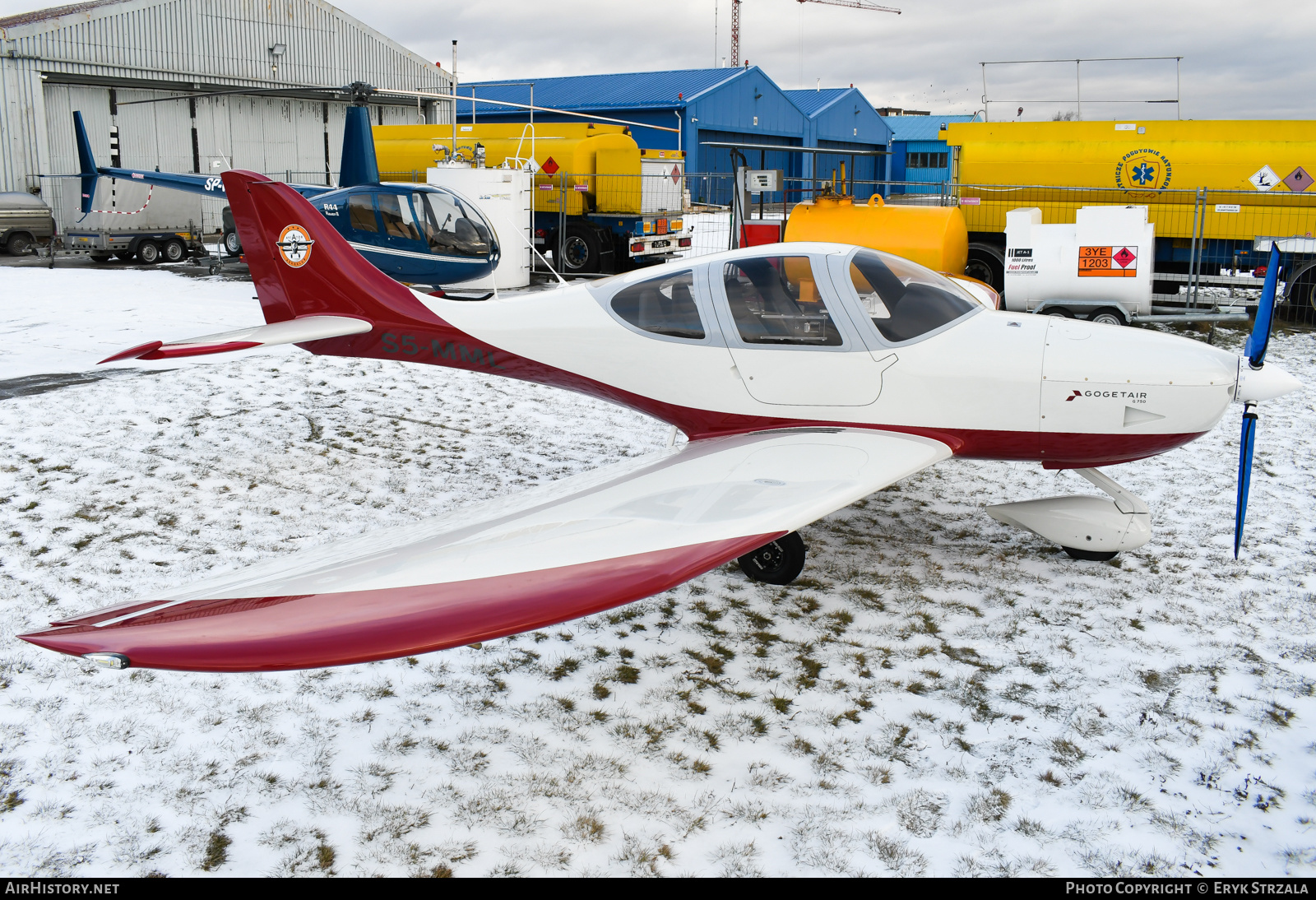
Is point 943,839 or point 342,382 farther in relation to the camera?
point 342,382

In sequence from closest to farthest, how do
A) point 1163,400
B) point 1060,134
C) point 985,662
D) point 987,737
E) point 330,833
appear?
1. point 330,833
2. point 987,737
3. point 985,662
4. point 1163,400
5. point 1060,134

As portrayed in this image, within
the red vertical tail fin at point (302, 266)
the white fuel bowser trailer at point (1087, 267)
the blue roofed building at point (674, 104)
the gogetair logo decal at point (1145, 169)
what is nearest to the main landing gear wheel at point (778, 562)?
the red vertical tail fin at point (302, 266)

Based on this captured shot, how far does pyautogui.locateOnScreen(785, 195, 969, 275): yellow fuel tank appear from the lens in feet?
37.3

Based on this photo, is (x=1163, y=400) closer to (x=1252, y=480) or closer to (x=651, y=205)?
(x=1252, y=480)

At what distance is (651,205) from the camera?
1758 centimetres

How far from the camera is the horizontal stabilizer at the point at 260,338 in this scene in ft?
18.2

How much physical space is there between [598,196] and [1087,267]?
30.9 feet

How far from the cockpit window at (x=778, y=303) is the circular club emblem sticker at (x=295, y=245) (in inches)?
120

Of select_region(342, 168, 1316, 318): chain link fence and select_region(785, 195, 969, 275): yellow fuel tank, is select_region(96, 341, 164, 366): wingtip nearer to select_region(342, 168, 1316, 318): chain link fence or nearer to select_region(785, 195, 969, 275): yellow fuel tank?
select_region(342, 168, 1316, 318): chain link fence

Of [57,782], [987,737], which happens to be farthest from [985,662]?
[57,782]

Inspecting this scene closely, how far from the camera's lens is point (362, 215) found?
1378 cm

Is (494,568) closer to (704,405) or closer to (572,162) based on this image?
(704,405)

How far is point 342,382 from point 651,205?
971 centimetres

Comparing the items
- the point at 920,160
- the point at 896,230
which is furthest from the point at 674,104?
the point at 920,160
